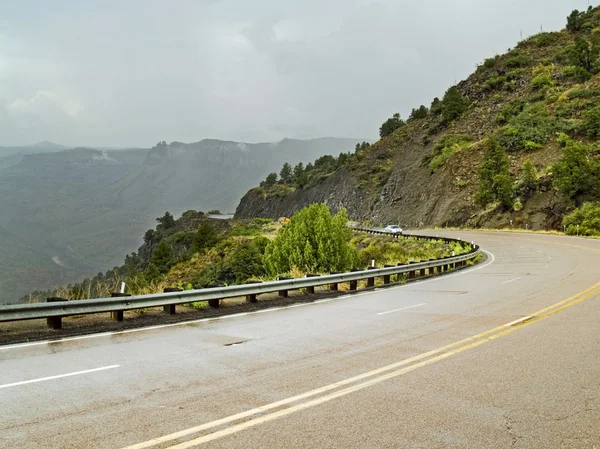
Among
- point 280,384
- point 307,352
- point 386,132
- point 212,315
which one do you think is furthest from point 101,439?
point 386,132

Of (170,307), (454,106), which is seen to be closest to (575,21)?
(454,106)

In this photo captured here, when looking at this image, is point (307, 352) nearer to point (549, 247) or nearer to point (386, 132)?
point (549, 247)

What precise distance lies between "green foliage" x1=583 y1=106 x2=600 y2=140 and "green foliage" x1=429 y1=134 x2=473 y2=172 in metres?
17.0

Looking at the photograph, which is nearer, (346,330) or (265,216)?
(346,330)

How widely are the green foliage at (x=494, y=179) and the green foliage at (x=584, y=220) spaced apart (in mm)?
7480

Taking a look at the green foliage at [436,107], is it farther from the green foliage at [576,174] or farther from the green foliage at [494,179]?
the green foliage at [576,174]

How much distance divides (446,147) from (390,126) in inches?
1576

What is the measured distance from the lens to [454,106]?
3169 inches

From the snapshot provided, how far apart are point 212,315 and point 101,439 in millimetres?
7180

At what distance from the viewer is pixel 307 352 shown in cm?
771

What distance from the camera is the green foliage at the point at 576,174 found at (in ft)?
147

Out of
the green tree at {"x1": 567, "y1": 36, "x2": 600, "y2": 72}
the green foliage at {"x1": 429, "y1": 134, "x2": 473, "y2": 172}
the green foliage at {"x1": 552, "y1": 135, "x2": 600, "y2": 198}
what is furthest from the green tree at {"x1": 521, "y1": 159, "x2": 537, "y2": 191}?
the green tree at {"x1": 567, "y1": 36, "x2": 600, "y2": 72}

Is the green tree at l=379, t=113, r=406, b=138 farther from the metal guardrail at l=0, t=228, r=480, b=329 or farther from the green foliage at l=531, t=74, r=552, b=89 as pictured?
the metal guardrail at l=0, t=228, r=480, b=329

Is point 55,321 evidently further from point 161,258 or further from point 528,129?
point 161,258
